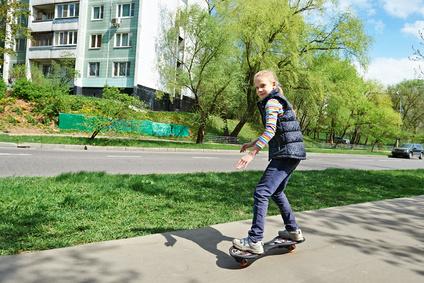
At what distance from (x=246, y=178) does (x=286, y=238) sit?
600 centimetres

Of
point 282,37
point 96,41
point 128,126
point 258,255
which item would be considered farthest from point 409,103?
point 258,255

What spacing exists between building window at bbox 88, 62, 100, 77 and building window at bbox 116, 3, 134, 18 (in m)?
5.44

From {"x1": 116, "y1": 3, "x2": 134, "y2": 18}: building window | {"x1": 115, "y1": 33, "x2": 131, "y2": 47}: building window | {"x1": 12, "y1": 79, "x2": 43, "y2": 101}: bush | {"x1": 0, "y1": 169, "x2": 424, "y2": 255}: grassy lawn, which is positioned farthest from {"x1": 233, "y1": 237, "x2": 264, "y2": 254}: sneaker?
{"x1": 116, "y1": 3, "x2": 134, "y2": 18}: building window

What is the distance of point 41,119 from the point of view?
1010 inches

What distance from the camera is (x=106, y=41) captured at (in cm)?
3994

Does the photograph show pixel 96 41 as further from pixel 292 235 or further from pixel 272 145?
pixel 292 235

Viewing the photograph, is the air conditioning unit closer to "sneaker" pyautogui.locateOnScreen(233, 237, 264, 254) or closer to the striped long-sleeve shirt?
the striped long-sleeve shirt

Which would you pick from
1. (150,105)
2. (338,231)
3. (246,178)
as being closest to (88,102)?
(150,105)

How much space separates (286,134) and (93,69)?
3978 centimetres

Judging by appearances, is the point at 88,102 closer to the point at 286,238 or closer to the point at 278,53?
the point at 278,53

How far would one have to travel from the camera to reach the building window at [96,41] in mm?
40625

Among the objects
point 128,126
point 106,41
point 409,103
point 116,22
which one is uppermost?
point 116,22

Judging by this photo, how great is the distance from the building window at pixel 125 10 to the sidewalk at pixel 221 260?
1493 inches

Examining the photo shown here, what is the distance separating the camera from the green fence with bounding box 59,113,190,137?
19406 mm
